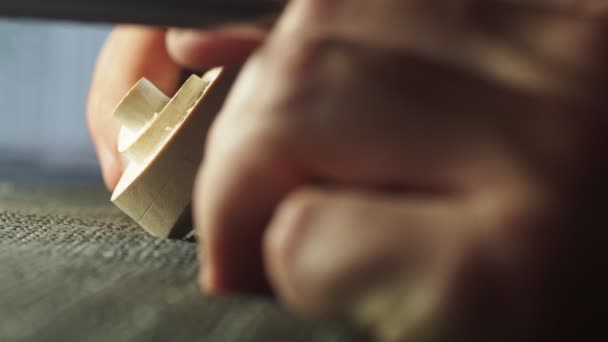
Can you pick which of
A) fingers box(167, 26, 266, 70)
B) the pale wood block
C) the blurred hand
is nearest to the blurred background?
the blurred hand

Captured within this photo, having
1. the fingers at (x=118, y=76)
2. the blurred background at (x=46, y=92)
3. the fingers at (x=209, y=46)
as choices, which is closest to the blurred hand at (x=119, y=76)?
the fingers at (x=118, y=76)

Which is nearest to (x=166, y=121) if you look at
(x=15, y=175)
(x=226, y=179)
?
(x=226, y=179)

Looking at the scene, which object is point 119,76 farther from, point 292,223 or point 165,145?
point 292,223

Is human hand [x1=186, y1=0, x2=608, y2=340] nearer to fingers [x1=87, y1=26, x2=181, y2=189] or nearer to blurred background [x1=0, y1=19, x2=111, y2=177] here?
fingers [x1=87, y1=26, x2=181, y2=189]

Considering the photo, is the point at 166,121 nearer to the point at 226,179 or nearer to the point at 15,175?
the point at 226,179

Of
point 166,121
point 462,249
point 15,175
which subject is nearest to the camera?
point 462,249

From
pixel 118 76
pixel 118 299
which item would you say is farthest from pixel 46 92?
pixel 118 299

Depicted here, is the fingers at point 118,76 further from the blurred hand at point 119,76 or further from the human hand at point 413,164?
the human hand at point 413,164
